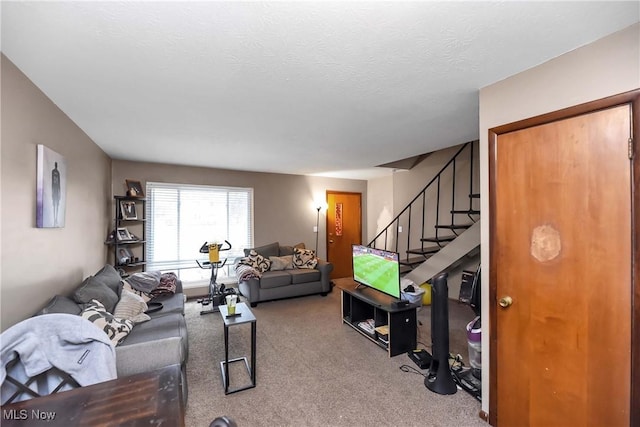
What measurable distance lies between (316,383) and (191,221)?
3655mm

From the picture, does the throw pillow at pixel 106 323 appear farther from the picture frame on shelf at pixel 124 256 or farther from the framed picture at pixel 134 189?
the framed picture at pixel 134 189

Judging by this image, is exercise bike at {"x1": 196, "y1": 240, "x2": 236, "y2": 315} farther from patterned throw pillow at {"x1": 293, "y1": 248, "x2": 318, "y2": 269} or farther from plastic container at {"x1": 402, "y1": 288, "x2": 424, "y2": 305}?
plastic container at {"x1": 402, "y1": 288, "x2": 424, "y2": 305}

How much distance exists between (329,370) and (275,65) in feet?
8.34

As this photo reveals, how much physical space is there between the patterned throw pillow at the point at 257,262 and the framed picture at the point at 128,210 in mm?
1833

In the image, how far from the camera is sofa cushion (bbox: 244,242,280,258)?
5.15 metres

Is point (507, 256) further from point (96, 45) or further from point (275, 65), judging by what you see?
point (96, 45)

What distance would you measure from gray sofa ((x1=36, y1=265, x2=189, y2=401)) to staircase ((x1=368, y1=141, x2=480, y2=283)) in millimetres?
3238

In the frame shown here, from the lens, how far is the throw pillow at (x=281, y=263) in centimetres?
501

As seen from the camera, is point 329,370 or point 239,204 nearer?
point 329,370

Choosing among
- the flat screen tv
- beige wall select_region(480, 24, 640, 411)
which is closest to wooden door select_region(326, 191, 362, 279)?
the flat screen tv

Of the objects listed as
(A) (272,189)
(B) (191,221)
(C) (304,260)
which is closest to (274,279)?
(C) (304,260)

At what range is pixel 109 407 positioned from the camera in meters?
0.96

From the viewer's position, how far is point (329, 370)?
2559mm

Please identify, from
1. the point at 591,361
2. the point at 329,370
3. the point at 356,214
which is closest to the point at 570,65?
the point at 591,361
